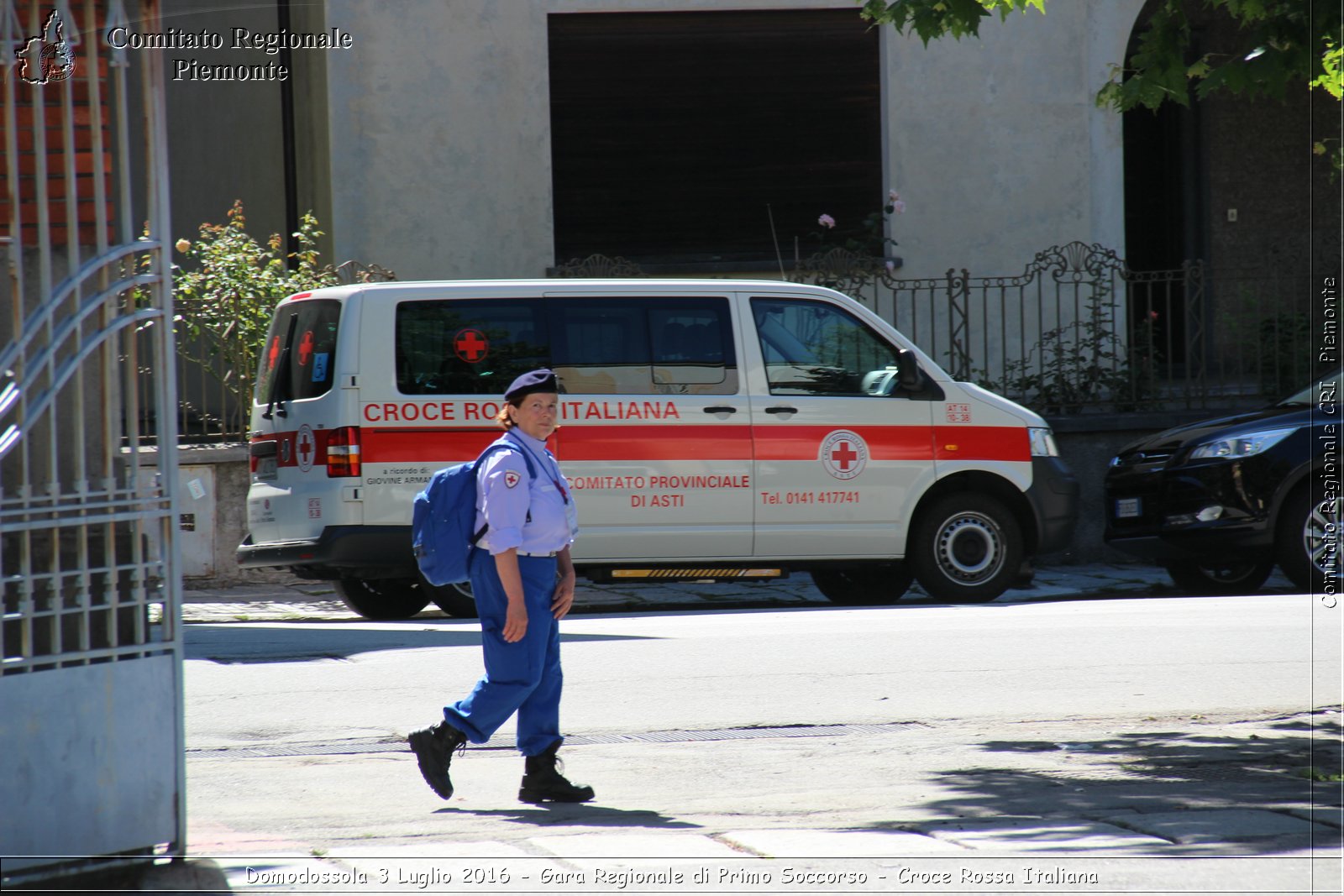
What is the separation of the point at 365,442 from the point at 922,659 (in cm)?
370

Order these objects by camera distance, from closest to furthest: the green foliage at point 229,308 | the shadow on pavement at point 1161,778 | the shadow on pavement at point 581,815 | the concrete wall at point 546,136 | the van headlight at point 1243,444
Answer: the shadow on pavement at point 581,815, the shadow on pavement at point 1161,778, the van headlight at point 1243,444, the green foliage at point 229,308, the concrete wall at point 546,136

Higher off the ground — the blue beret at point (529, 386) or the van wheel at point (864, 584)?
the blue beret at point (529, 386)

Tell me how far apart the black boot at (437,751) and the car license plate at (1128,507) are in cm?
744

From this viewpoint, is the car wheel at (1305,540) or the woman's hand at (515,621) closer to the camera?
the woman's hand at (515,621)

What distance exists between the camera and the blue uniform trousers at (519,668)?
18.9ft

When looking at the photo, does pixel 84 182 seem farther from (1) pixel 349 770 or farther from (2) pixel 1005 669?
(2) pixel 1005 669

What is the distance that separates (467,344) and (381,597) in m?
1.94

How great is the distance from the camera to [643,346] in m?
10.6

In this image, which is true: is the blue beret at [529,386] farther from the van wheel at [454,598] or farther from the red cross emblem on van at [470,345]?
the van wheel at [454,598]

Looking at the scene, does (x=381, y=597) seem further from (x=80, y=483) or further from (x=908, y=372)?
(x=80, y=483)

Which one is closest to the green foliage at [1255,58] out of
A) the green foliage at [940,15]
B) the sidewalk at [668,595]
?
the green foliage at [940,15]

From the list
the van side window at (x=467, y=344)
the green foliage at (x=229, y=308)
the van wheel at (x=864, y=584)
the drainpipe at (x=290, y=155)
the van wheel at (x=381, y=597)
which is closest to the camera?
the van side window at (x=467, y=344)

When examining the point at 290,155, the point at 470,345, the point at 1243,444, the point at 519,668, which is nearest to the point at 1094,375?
the point at 1243,444

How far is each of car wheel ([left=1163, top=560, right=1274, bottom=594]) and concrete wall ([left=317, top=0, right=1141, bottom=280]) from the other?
5.24 metres
